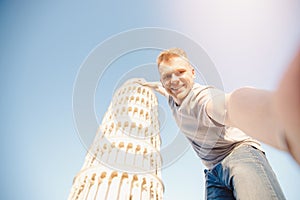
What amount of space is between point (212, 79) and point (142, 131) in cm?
1254

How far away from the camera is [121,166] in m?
9.32

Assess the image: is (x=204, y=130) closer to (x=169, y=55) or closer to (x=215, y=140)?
(x=215, y=140)

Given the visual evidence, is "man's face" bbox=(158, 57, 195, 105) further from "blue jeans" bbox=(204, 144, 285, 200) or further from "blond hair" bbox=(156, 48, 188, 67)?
"blue jeans" bbox=(204, 144, 285, 200)

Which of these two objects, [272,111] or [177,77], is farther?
[177,77]

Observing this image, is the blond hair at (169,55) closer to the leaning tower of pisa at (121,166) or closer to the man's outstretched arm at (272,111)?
the man's outstretched arm at (272,111)

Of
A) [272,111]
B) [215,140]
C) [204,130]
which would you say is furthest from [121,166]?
[272,111]

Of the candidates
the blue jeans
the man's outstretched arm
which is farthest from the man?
the man's outstretched arm

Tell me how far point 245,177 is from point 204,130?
0.33 m

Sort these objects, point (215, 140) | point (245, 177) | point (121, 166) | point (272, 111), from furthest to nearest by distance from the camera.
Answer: point (121, 166)
point (215, 140)
point (245, 177)
point (272, 111)

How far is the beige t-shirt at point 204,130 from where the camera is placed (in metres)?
1.25

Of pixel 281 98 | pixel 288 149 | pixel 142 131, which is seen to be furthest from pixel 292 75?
pixel 142 131

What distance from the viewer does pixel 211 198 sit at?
5.82 feet

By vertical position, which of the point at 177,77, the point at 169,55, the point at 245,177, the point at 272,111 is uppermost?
the point at 169,55

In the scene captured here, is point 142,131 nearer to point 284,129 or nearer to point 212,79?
point 212,79
